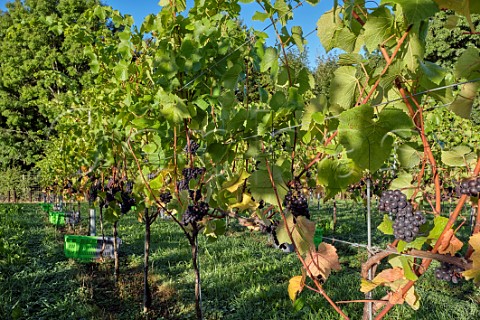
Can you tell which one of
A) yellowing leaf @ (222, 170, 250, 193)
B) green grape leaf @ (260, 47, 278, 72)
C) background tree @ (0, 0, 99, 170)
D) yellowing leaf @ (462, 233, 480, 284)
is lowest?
yellowing leaf @ (462, 233, 480, 284)

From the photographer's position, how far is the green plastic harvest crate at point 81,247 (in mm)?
5215

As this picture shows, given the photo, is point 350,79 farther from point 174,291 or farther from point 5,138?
point 5,138

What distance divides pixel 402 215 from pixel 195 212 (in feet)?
3.47

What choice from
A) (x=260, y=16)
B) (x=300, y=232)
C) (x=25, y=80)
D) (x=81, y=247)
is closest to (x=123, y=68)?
(x=260, y=16)

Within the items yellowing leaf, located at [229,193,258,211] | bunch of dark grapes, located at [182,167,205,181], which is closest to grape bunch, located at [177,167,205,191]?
bunch of dark grapes, located at [182,167,205,181]

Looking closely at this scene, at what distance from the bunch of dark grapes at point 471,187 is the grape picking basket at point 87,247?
4989 millimetres

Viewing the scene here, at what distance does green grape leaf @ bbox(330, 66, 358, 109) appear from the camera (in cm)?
118

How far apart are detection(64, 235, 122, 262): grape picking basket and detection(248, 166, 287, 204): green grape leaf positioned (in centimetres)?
448

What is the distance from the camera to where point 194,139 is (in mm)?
2434

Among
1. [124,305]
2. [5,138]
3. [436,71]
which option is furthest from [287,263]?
[5,138]

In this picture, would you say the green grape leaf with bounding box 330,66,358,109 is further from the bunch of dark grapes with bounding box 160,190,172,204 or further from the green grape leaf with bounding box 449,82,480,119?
the bunch of dark grapes with bounding box 160,190,172,204

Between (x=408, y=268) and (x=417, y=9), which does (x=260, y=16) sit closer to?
(x=417, y=9)

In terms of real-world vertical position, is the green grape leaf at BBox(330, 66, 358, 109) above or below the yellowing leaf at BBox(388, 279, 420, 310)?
above

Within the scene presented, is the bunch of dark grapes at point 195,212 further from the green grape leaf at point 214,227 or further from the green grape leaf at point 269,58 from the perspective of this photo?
the green grape leaf at point 269,58
